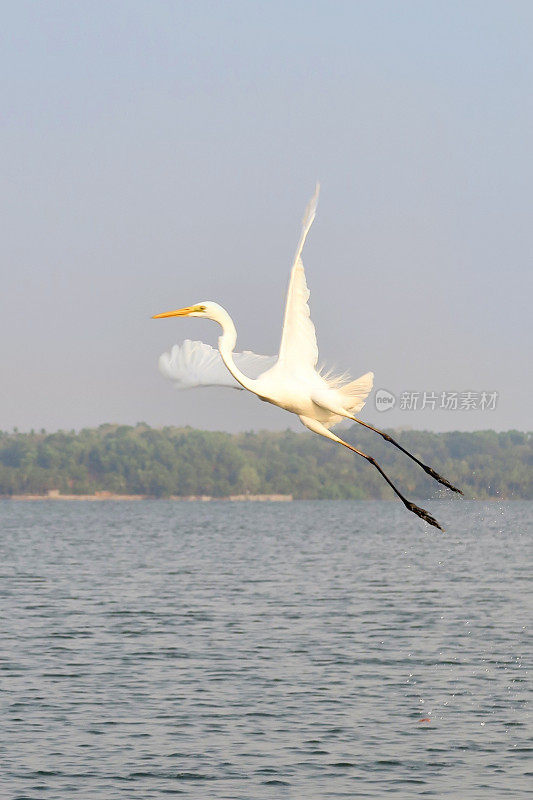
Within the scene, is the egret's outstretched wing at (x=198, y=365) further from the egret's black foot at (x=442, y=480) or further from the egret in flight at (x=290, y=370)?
the egret's black foot at (x=442, y=480)

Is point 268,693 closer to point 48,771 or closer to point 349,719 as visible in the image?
point 349,719

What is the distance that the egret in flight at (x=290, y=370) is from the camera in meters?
14.2

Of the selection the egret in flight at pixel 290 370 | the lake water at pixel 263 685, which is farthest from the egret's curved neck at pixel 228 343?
the lake water at pixel 263 685

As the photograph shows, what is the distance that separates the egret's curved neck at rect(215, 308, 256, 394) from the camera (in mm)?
14086

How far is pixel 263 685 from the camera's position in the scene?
3475 cm

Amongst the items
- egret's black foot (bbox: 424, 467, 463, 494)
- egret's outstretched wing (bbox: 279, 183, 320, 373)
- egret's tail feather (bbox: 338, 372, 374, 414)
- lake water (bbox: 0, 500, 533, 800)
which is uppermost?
egret's outstretched wing (bbox: 279, 183, 320, 373)

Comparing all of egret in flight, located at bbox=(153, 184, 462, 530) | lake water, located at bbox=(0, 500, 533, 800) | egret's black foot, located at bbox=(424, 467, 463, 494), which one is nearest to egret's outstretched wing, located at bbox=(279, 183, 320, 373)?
egret in flight, located at bbox=(153, 184, 462, 530)

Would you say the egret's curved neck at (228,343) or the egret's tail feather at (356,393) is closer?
the egret's curved neck at (228,343)

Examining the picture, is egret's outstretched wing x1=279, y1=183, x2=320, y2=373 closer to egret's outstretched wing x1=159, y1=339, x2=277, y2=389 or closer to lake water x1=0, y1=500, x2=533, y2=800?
egret's outstretched wing x1=159, y1=339, x2=277, y2=389

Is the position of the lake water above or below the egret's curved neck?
below

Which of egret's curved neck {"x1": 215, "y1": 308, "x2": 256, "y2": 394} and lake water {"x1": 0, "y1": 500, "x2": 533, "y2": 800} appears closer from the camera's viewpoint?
→ egret's curved neck {"x1": 215, "y1": 308, "x2": 256, "y2": 394}

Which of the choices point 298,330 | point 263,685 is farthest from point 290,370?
point 263,685

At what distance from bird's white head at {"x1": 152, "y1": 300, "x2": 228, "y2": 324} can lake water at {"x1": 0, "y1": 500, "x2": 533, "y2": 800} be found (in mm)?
12739

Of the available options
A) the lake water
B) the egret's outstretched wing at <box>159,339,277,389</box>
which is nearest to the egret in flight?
the egret's outstretched wing at <box>159,339,277,389</box>
